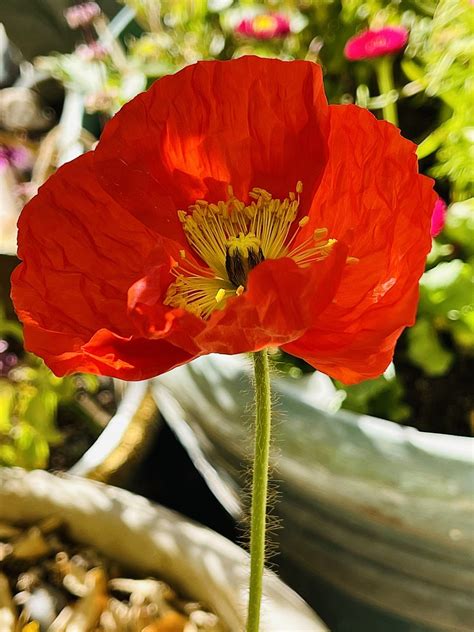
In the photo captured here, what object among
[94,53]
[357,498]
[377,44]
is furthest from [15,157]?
[357,498]

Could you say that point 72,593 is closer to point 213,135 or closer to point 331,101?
point 213,135

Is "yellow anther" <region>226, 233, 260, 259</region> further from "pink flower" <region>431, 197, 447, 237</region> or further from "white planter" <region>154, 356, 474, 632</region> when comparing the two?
"pink flower" <region>431, 197, 447, 237</region>

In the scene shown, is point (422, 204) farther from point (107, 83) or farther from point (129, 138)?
point (107, 83)

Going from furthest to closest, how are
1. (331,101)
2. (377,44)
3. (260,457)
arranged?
1. (331,101)
2. (377,44)
3. (260,457)

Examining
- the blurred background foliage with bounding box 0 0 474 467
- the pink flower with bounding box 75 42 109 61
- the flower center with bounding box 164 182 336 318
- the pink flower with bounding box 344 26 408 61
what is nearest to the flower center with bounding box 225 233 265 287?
the flower center with bounding box 164 182 336 318

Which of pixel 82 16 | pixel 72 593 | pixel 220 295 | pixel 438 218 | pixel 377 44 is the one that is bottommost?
pixel 72 593

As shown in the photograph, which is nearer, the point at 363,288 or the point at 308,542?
the point at 363,288

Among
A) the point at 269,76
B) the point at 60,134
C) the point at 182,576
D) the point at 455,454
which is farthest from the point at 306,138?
the point at 60,134
